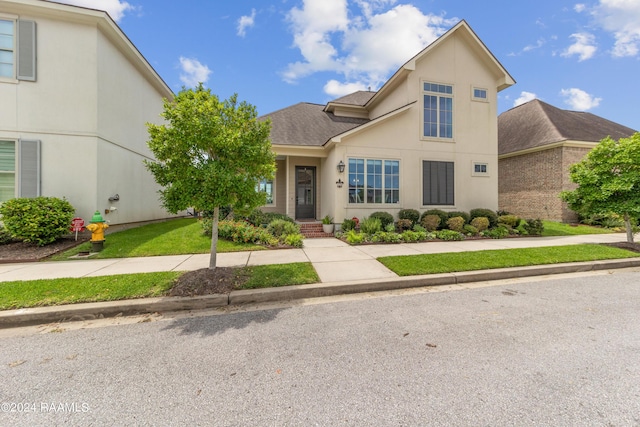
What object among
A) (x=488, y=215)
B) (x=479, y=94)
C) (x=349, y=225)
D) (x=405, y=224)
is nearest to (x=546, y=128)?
(x=479, y=94)

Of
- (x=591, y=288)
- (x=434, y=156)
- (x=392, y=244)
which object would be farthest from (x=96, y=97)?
(x=591, y=288)

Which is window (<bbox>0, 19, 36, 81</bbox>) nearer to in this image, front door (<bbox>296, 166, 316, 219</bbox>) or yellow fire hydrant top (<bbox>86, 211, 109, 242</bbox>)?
yellow fire hydrant top (<bbox>86, 211, 109, 242</bbox>)

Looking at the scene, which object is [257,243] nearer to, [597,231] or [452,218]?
[452,218]

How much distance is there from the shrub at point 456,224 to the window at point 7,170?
1514 cm

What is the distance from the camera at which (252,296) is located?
4359 millimetres

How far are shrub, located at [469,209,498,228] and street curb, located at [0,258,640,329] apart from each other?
5.15m

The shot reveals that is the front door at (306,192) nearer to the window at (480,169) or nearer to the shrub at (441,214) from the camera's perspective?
the shrub at (441,214)

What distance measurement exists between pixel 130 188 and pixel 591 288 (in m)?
14.5

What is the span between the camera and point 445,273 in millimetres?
5484

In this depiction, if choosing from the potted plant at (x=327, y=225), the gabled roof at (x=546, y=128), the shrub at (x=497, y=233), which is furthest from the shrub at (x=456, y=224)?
the gabled roof at (x=546, y=128)

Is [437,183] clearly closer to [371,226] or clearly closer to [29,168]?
[371,226]

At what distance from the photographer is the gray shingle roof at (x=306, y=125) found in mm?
11922

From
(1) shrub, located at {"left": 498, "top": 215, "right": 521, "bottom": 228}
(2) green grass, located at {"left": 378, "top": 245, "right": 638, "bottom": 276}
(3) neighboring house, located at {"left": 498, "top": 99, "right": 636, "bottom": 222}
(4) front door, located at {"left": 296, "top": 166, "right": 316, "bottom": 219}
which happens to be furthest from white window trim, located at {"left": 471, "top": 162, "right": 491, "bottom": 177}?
(4) front door, located at {"left": 296, "top": 166, "right": 316, "bottom": 219}

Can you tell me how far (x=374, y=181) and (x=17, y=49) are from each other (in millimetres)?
12672
